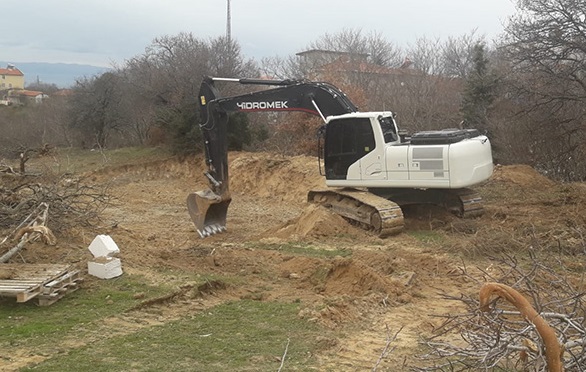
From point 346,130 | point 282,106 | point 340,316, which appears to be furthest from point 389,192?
point 340,316

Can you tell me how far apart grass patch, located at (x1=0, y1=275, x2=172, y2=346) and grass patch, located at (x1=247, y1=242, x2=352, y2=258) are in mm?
2995

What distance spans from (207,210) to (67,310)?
569 centimetres

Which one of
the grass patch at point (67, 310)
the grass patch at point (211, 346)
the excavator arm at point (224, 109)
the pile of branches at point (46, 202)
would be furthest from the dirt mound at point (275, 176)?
the grass patch at point (211, 346)

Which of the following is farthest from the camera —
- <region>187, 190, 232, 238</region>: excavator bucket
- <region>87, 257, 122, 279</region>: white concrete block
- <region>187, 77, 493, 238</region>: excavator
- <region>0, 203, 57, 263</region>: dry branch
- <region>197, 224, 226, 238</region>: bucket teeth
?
<region>197, 224, 226, 238</region>: bucket teeth

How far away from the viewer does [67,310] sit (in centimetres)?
694

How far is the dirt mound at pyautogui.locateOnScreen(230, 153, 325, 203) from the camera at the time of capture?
17.7 meters

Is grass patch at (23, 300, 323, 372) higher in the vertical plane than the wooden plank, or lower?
lower

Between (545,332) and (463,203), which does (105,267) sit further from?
(463,203)

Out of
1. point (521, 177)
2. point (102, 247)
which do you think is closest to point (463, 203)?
point (521, 177)

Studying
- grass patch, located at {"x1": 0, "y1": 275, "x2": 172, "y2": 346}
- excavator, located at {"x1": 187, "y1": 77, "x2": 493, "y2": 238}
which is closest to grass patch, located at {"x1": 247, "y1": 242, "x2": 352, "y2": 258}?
excavator, located at {"x1": 187, "y1": 77, "x2": 493, "y2": 238}

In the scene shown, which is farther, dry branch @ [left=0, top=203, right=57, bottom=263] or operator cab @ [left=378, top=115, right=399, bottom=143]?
operator cab @ [left=378, top=115, right=399, bottom=143]

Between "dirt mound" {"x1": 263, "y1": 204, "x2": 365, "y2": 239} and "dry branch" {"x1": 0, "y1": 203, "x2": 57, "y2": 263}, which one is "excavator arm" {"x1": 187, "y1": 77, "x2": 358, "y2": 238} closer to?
"dirt mound" {"x1": 263, "y1": 204, "x2": 365, "y2": 239}

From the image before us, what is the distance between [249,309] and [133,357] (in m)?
1.79

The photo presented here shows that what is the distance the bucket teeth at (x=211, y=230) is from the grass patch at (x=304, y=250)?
1.94 m
